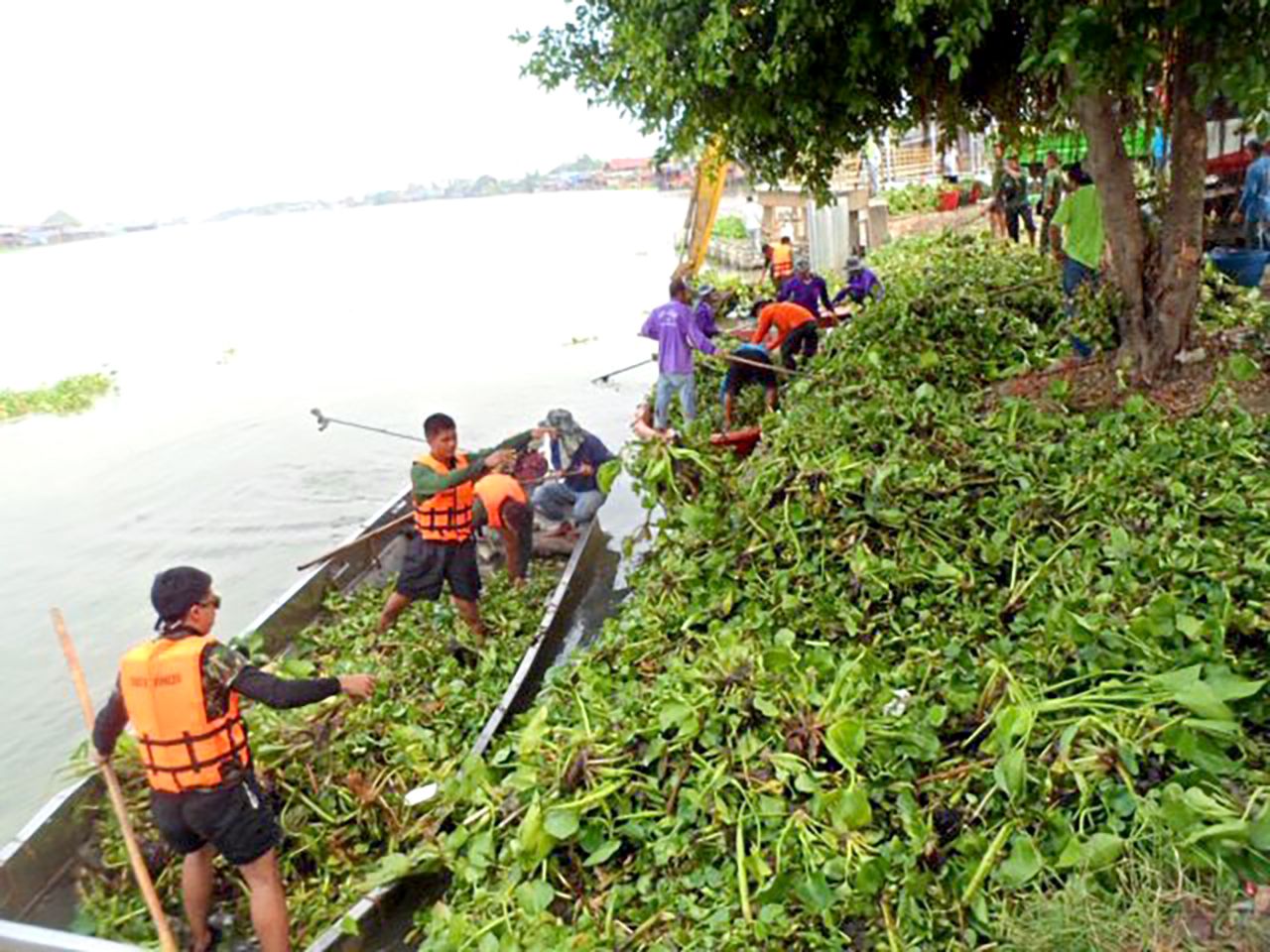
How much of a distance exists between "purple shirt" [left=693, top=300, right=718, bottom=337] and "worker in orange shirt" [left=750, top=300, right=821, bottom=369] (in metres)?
0.55

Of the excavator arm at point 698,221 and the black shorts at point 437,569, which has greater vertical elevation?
the excavator arm at point 698,221

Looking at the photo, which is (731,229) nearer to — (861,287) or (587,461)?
(861,287)

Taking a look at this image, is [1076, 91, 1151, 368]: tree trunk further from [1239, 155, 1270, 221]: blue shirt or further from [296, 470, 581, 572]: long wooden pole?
[296, 470, 581, 572]: long wooden pole

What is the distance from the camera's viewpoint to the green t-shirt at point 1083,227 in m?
7.80

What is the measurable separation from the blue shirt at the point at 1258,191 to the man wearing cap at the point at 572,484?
773 cm

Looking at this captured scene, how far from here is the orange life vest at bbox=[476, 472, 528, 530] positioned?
7.21 metres

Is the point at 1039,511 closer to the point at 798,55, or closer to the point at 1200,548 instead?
the point at 1200,548

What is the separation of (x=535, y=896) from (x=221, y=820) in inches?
55.9

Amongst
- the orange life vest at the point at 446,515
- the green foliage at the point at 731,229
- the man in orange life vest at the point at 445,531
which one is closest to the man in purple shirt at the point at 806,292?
the man in orange life vest at the point at 445,531

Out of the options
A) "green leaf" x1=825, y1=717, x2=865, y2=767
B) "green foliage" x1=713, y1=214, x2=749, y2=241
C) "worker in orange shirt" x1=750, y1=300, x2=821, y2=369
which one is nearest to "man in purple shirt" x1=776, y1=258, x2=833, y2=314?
"worker in orange shirt" x1=750, y1=300, x2=821, y2=369

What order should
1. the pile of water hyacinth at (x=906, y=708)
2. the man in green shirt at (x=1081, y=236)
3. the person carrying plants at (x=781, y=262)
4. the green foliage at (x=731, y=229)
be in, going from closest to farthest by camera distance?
the pile of water hyacinth at (x=906, y=708) < the man in green shirt at (x=1081, y=236) < the person carrying plants at (x=781, y=262) < the green foliage at (x=731, y=229)

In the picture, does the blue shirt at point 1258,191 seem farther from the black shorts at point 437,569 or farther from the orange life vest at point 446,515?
A: the black shorts at point 437,569

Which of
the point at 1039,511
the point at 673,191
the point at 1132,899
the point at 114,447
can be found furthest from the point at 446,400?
the point at 673,191

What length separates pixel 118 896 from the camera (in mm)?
4418
